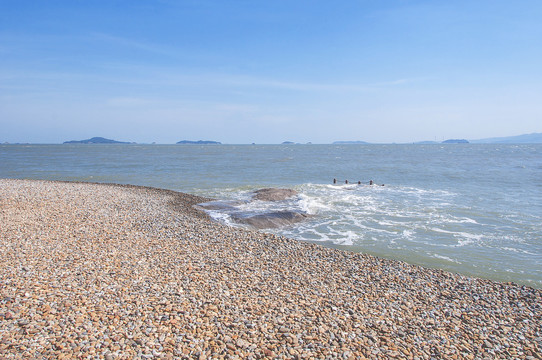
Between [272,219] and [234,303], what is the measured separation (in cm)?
1046

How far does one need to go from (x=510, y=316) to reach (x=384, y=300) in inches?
116

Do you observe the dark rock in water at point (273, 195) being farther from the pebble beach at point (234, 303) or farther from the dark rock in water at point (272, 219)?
the pebble beach at point (234, 303)

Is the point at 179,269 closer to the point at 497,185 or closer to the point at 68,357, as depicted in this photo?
the point at 68,357

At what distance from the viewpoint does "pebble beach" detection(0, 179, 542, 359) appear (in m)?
6.22

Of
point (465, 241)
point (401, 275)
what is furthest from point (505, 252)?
point (401, 275)

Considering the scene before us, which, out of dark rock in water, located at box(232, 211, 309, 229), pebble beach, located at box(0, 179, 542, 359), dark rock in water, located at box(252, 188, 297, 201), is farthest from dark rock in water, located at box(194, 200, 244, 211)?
pebble beach, located at box(0, 179, 542, 359)

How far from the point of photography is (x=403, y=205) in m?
23.8

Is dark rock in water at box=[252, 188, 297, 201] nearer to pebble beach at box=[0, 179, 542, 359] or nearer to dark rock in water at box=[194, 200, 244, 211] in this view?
dark rock in water at box=[194, 200, 244, 211]

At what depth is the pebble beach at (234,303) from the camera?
20.4 ft

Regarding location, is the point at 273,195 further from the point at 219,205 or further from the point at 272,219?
the point at 272,219

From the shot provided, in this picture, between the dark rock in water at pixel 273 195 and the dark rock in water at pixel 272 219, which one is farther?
the dark rock in water at pixel 273 195

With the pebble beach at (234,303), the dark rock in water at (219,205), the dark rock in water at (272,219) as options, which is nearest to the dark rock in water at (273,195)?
the dark rock in water at (219,205)

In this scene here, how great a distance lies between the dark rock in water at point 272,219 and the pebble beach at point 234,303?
415cm

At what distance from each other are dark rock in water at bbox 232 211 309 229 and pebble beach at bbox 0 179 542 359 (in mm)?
4147
